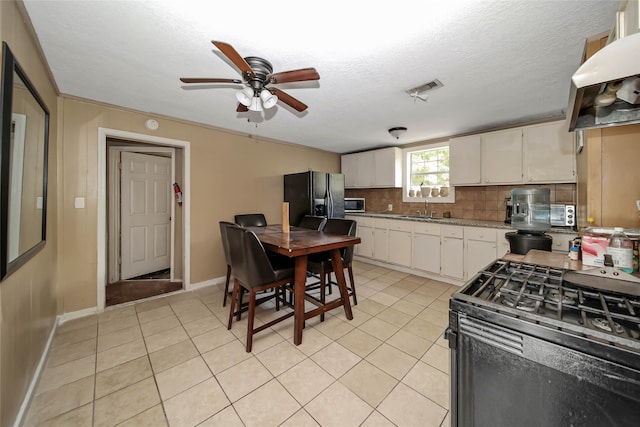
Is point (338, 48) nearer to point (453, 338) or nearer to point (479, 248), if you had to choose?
point (453, 338)

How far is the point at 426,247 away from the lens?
12.1 ft

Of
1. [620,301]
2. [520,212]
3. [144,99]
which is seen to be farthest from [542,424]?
[144,99]

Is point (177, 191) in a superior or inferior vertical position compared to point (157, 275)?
superior

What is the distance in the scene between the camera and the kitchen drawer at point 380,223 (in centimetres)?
420

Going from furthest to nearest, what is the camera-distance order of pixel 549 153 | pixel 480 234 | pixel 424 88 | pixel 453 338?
1. pixel 480 234
2. pixel 549 153
3. pixel 424 88
4. pixel 453 338

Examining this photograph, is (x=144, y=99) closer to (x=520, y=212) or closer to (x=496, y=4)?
(x=496, y=4)

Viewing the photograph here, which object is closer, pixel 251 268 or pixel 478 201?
pixel 251 268

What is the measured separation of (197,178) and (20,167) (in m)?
2.00

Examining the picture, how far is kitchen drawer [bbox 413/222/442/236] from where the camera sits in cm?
356

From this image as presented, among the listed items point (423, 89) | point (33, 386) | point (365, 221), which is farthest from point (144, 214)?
point (423, 89)

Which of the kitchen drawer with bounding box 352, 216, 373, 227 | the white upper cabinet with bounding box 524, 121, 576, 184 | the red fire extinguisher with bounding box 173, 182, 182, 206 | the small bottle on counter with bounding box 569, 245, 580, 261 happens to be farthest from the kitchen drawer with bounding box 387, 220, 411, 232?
the red fire extinguisher with bounding box 173, 182, 182, 206

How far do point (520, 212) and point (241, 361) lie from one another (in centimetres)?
325

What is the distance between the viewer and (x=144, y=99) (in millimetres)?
2529

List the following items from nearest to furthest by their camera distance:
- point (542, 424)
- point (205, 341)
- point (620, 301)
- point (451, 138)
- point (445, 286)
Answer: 1. point (542, 424)
2. point (620, 301)
3. point (205, 341)
4. point (445, 286)
5. point (451, 138)
